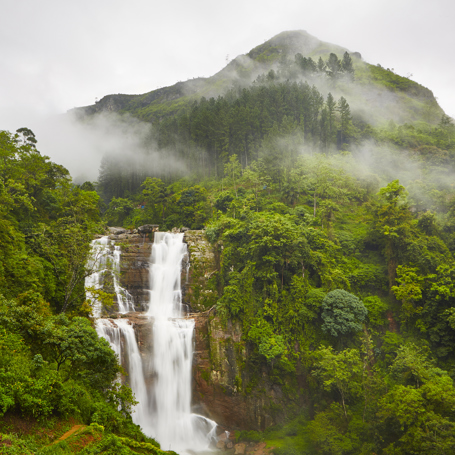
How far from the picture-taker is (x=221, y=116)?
208ft

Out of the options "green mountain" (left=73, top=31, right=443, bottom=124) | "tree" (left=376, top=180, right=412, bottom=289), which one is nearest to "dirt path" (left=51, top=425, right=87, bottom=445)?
"tree" (left=376, top=180, right=412, bottom=289)

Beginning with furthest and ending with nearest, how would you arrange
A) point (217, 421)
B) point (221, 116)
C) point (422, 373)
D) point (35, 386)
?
point (221, 116)
point (217, 421)
point (422, 373)
point (35, 386)

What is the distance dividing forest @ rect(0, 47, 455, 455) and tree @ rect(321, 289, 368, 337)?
15 cm

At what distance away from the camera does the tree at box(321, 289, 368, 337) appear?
93.8 feet

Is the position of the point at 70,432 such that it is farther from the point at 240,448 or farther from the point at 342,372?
the point at 342,372

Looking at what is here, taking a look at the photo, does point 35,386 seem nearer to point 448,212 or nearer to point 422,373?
point 422,373

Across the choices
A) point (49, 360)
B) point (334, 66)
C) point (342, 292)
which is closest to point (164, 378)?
point (49, 360)

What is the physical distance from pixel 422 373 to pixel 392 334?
6.92m

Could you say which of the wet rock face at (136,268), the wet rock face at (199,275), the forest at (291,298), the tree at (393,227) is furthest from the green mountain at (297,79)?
the wet rock face at (136,268)

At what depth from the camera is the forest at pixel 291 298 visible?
595 inches

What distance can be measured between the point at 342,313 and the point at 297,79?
82.2 m

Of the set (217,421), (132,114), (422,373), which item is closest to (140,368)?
(217,421)

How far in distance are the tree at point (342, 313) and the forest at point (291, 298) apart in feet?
0.50

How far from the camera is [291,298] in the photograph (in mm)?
31500
